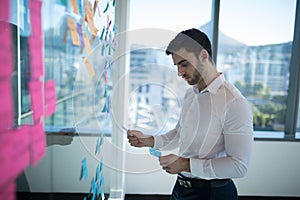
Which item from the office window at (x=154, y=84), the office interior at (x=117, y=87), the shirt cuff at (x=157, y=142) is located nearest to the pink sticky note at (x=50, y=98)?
the office interior at (x=117, y=87)

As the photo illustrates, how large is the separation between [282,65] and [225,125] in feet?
6.39

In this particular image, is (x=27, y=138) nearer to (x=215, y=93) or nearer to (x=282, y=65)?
(x=215, y=93)

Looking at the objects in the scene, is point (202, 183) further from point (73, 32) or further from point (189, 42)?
point (73, 32)

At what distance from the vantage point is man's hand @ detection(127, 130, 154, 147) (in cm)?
122

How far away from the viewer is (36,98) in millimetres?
558

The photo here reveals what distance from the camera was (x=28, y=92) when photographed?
1.69 ft

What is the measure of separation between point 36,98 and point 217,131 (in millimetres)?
694

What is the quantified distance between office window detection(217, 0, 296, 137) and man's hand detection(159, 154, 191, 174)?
1.73m

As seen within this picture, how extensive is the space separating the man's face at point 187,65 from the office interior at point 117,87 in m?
0.08

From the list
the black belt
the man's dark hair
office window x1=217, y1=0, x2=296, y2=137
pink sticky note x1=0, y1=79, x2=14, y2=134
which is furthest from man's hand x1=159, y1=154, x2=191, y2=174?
office window x1=217, y1=0, x2=296, y2=137

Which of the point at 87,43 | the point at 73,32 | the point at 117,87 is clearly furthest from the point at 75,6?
the point at 117,87

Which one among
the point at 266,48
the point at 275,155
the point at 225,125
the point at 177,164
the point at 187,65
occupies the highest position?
the point at 266,48

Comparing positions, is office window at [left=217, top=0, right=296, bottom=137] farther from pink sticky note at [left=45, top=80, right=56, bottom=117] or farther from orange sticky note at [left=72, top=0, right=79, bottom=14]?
pink sticky note at [left=45, top=80, right=56, bottom=117]

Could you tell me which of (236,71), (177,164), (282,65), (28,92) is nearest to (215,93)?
(177,164)
